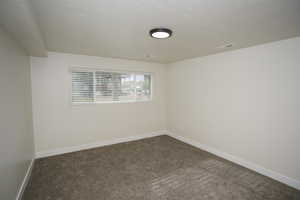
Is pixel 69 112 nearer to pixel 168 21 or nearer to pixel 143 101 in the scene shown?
pixel 143 101

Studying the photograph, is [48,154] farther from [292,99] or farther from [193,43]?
[292,99]

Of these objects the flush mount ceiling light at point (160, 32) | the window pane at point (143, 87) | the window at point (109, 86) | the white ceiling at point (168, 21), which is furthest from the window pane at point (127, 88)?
the flush mount ceiling light at point (160, 32)

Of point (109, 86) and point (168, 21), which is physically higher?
point (168, 21)

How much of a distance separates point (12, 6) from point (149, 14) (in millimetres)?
1157

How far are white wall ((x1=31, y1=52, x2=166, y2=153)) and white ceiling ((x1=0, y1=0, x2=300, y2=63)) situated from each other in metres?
0.81

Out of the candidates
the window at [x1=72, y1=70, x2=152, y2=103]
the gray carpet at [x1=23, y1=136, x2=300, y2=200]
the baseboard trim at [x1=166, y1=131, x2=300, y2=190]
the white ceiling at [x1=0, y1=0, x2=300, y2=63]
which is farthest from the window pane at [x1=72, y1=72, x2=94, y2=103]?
the baseboard trim at [x1=166, y1=131, x2=300, y2=190]

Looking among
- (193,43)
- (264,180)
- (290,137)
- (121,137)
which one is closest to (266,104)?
(290,137)

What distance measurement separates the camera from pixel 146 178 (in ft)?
7.72

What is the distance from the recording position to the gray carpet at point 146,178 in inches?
77.8

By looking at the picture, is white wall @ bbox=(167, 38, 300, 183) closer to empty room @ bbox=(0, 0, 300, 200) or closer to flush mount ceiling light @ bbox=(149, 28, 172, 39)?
empty room @ bbox=(0, 0, 300, 200)

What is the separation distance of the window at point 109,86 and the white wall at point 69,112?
6.4 inches

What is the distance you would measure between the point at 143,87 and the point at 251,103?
2.68 metres

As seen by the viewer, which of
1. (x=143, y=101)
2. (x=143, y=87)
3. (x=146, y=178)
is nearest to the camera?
(x=146, y=178)

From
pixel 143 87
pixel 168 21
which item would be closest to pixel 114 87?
pixel 143 87
